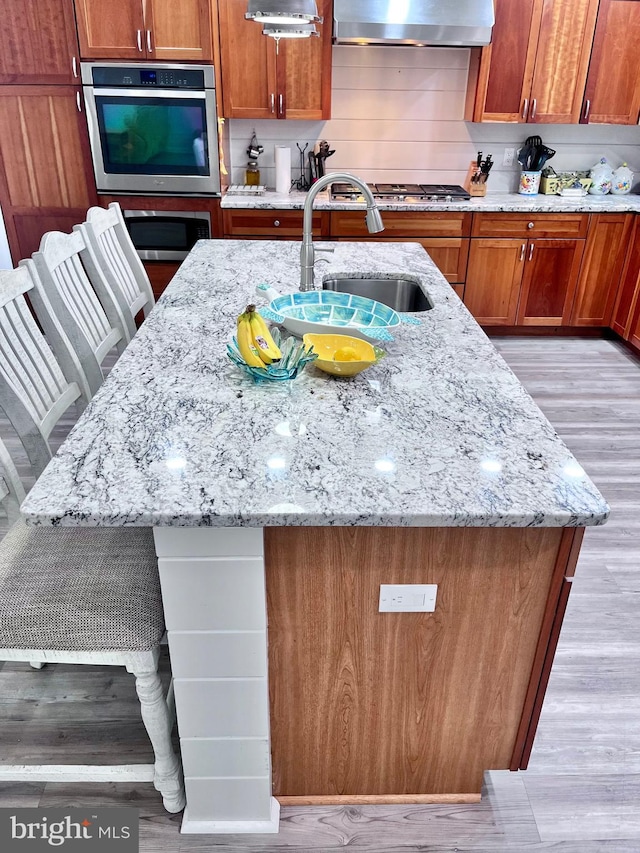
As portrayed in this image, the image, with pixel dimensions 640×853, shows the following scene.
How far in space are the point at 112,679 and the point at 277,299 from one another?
120cm

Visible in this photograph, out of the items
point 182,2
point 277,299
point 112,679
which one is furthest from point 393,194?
point 112,679

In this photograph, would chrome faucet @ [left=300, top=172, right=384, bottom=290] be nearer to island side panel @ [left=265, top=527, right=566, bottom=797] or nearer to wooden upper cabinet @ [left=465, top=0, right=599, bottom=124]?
island side panel @ [left=265, top=527, right=566, bottom=797]

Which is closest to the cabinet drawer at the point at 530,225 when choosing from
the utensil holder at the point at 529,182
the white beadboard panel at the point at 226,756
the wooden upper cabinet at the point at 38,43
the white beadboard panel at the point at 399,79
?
the utensil holder at the point at 529,182

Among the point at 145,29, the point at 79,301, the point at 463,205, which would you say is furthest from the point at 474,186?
the point at 79,301

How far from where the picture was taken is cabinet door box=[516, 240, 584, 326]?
4.18 metres

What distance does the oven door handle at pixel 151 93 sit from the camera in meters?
3.70

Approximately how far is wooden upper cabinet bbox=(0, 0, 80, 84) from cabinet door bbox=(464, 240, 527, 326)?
247 centimetres

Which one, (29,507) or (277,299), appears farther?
(277,299)

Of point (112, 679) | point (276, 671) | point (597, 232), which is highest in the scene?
point (597, 232)

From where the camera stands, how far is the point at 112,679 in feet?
A: 6.44

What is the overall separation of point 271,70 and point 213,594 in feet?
11.5

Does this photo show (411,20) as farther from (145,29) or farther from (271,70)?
(145,29)

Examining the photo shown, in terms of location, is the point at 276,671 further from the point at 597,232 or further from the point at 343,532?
the point at 597,232

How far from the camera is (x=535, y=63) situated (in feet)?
13.0
